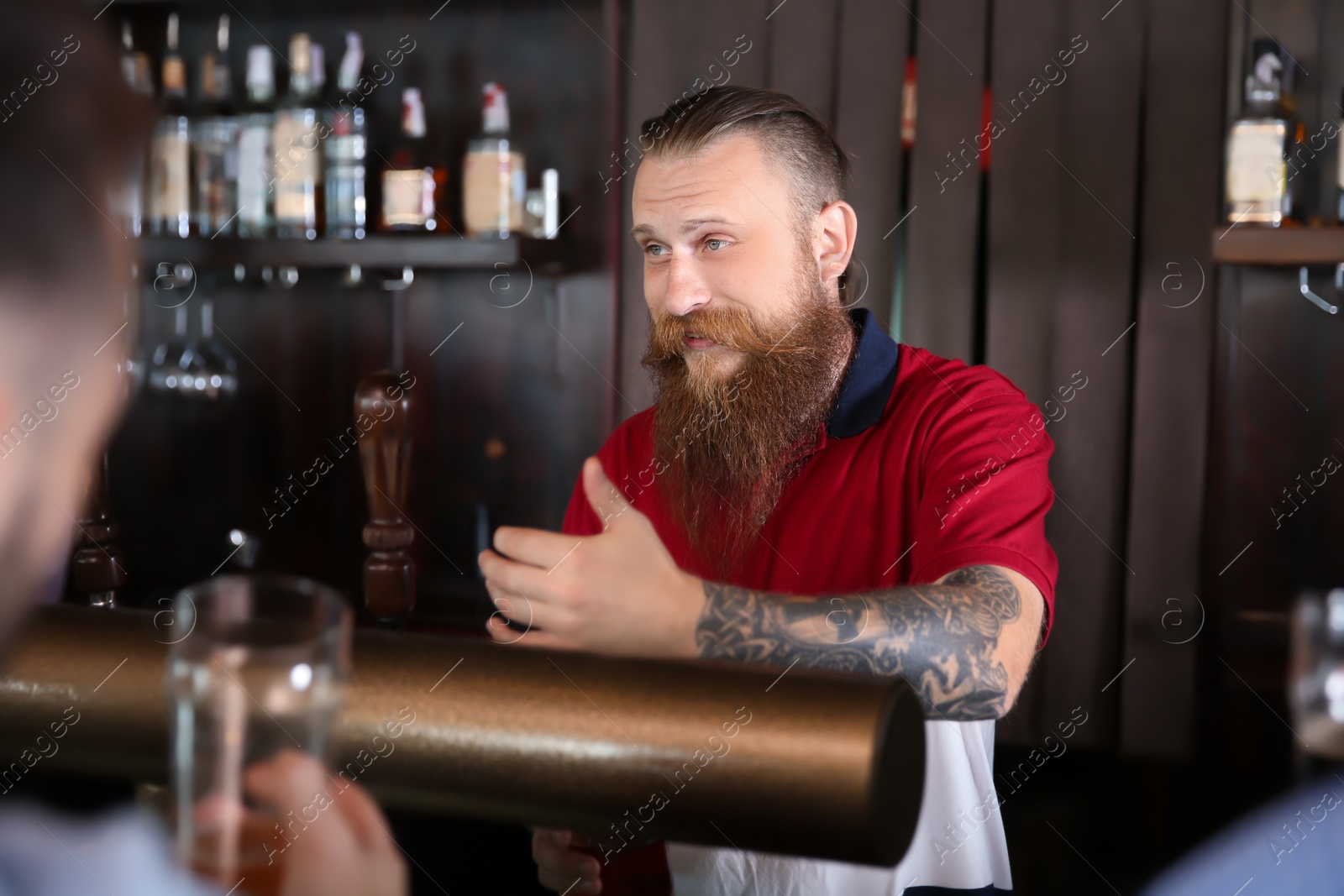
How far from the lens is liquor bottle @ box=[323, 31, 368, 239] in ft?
6.76

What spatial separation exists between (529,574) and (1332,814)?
4.38 feet

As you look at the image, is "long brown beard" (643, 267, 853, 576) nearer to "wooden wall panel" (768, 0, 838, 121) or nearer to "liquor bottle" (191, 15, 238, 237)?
"wooden wall panel" (768, 0, 838, 121)

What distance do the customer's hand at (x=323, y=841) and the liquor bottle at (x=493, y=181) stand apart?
178cm

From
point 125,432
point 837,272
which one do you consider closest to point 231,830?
point 837,272

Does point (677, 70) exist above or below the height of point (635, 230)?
above

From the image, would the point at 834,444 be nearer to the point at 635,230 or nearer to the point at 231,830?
the point at 635,230

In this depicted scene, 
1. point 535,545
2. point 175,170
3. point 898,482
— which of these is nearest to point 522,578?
point 535,545

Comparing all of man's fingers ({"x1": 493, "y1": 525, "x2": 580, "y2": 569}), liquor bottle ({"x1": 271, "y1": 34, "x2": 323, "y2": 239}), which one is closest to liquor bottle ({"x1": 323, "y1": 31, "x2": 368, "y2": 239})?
liquor bottle ({"x1": 271, "y1": 34, "x2": 323, "y2": 239})

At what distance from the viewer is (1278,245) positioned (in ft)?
5.31

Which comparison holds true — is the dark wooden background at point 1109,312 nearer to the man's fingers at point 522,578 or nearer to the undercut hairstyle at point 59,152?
the man's fingers at point 522,578

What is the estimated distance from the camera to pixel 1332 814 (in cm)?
137

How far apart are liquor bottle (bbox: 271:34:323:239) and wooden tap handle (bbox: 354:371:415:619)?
896 mm

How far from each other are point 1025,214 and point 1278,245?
0.41 metres

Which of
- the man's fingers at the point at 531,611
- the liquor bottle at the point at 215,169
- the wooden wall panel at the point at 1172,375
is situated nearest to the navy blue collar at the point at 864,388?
the wooden wall panel at the point at 1172,375
